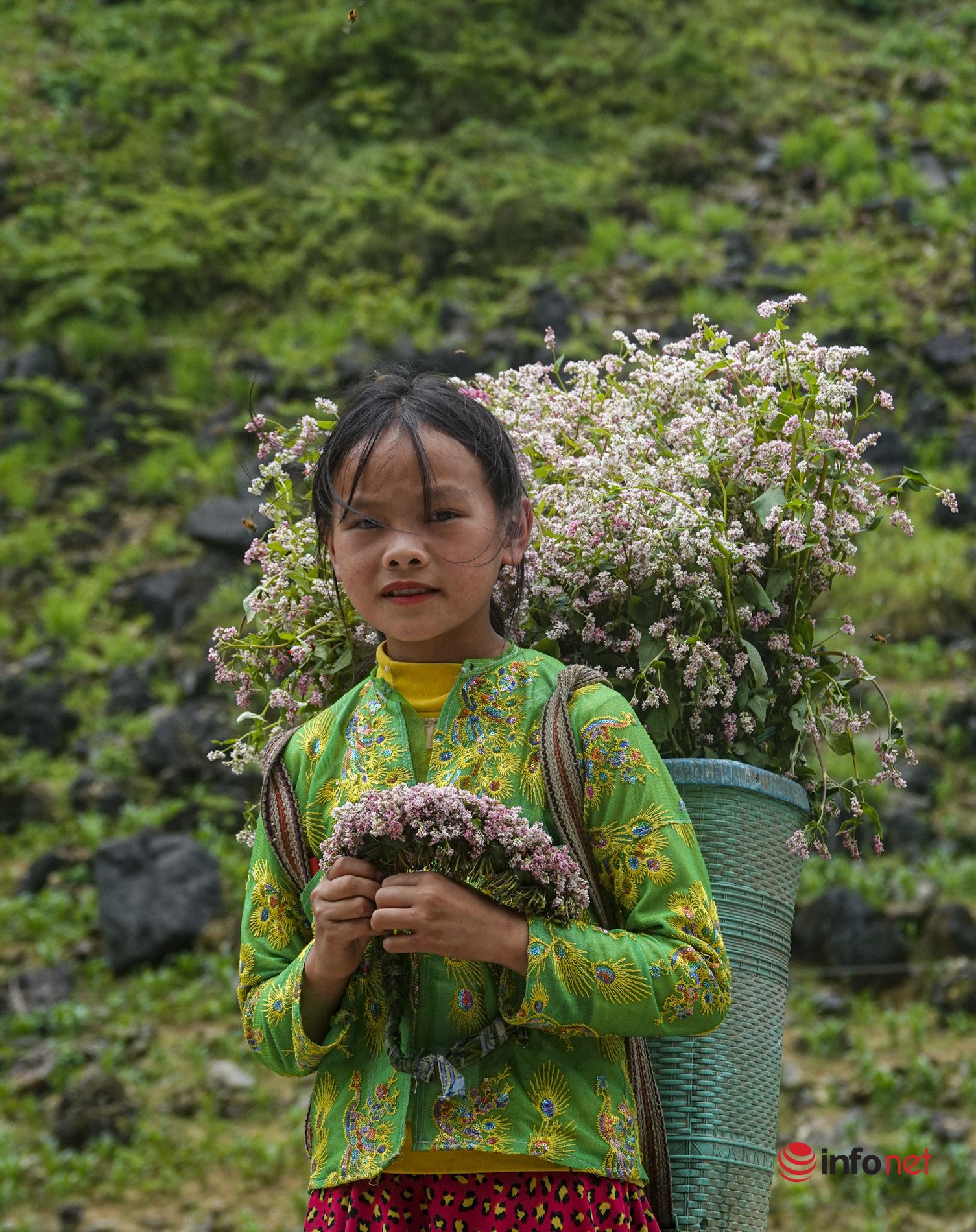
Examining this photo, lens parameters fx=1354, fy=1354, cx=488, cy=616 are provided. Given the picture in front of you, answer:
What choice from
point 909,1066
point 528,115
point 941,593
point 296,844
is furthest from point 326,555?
point 528,115

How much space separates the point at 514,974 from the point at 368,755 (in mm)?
333

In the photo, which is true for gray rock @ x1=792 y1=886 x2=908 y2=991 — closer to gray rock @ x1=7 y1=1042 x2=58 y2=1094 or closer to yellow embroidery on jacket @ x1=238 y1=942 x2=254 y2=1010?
gray rock @ x1=7 y1=1042 x2=58 y2=1094

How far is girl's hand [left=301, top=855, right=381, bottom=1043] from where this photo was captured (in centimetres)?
151

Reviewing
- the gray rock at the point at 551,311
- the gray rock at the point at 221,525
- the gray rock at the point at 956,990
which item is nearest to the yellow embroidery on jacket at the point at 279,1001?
the gray rock at the point at 956,990

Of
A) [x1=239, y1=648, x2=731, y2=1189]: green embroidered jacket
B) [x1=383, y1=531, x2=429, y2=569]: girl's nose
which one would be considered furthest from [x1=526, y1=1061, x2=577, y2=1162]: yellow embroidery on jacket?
[x1=383, y1=531, x2=429, y2=569]: girl's nose

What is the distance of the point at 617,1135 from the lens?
157 cm

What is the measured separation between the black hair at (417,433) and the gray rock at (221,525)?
7403mm

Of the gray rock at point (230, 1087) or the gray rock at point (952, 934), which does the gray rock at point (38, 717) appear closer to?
the gray rock at point (230, 1087)

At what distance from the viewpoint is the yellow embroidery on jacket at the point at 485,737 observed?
5.48ft

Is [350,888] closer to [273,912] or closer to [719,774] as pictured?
[273,912]

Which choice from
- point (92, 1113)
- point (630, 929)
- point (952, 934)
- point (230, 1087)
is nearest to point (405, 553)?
point (630, 929)

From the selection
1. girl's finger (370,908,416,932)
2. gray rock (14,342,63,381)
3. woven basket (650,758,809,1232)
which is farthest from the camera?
gray rock (14,342,63,381)

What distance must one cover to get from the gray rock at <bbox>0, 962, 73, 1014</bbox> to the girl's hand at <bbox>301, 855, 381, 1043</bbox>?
5367 mm

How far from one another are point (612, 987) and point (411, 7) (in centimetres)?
1268
